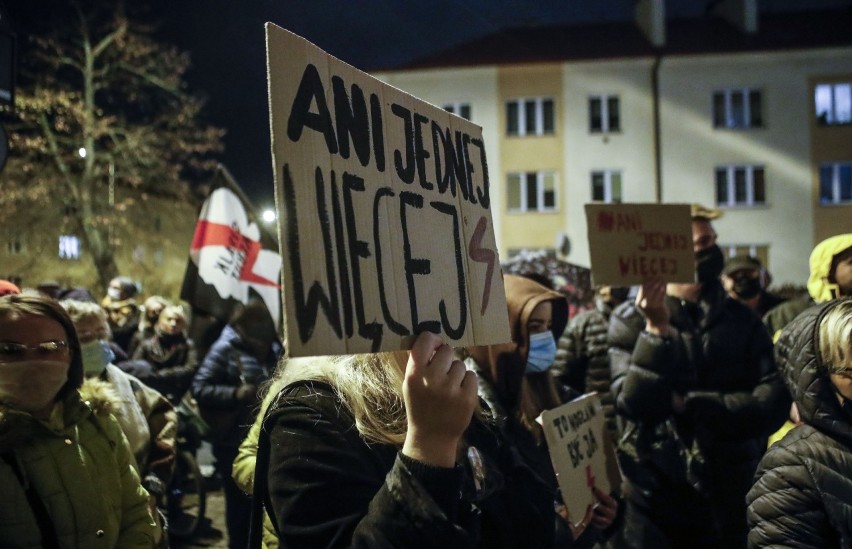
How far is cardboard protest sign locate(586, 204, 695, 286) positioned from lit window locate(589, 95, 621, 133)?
2439 centimetres

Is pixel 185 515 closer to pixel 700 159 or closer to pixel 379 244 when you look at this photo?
pixel 379 244

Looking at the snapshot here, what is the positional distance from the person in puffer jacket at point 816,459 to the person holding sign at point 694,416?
1363 mm

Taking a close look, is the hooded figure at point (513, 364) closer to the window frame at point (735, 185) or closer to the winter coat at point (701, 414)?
the winter coat at point (701, 414)

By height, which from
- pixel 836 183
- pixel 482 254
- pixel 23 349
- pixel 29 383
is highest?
pixel 836 183

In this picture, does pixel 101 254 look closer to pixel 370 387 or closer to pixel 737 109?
pixel 737 109

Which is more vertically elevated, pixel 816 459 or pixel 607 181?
pixel 607 181

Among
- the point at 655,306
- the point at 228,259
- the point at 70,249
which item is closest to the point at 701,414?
the point at 655,306

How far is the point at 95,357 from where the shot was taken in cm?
418

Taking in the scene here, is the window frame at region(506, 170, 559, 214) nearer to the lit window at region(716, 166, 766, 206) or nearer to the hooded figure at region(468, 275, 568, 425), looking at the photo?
the lit window at region(716, 166, 766, 206)

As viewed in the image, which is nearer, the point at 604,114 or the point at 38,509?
the point at 38,509

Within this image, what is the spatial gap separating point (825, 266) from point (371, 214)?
317 cm

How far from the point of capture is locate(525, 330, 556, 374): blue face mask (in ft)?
11.1

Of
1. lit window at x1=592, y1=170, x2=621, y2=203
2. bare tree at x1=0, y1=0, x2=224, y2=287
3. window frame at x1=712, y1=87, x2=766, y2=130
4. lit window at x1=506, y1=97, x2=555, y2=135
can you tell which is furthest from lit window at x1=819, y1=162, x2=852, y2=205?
bare tree at x1=0, y1=0, x2=224, y2=287

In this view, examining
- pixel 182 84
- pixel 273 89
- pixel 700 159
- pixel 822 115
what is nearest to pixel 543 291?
pixel 273 89
